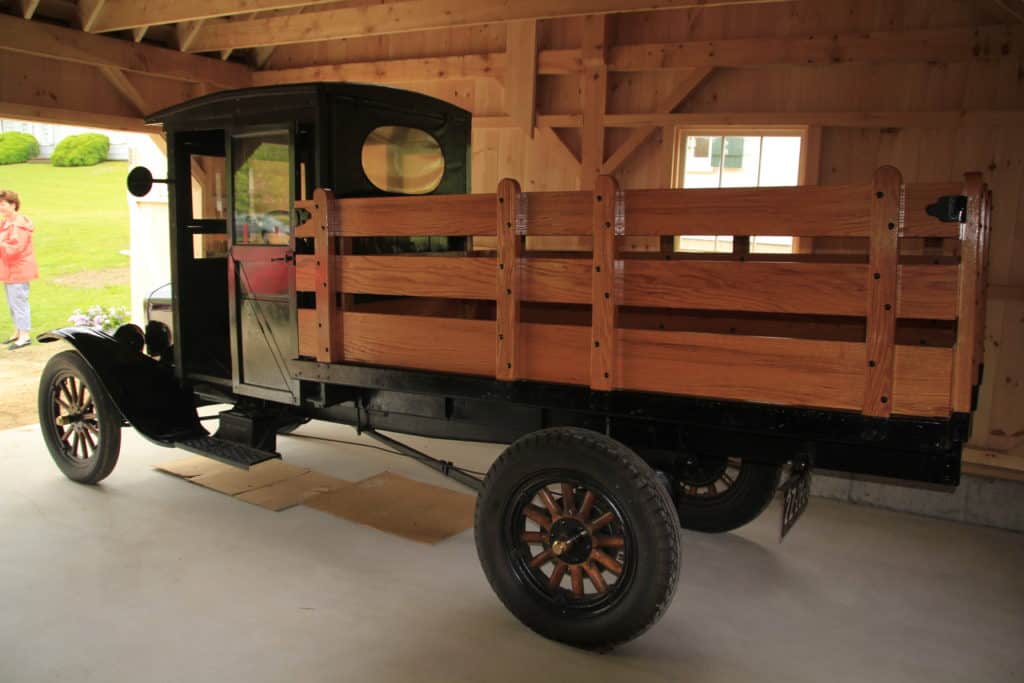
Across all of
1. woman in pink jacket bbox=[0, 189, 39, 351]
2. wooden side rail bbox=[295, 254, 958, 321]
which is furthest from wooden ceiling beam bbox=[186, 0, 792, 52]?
woman in pink jacket bbox=[0, 189, 39, 351]

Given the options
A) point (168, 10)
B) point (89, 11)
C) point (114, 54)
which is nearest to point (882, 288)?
point (168, 10)

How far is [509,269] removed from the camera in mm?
3184

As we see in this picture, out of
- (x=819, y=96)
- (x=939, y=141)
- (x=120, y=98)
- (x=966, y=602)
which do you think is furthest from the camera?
(x=120, y=98)

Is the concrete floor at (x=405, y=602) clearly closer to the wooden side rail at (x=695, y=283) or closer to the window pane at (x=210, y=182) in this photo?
the wooden side rail at (x=695, y=283)

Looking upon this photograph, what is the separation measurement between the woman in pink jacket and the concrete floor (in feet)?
19.9

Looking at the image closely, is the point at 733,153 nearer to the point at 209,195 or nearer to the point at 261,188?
the point at 261,188

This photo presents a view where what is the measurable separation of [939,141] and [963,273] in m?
3.38

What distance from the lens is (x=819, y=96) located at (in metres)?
5.72

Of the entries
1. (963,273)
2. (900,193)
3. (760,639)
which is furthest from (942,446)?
(760,639)

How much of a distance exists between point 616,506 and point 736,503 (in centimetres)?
172

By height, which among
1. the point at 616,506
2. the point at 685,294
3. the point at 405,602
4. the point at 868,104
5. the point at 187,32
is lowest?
the point at 405,602

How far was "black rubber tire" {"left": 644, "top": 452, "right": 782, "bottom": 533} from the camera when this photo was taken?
4477mm

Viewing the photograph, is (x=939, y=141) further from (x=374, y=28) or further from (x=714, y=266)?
(x=374, y=28)

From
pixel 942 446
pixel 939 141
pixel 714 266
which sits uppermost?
pixel 939 141
